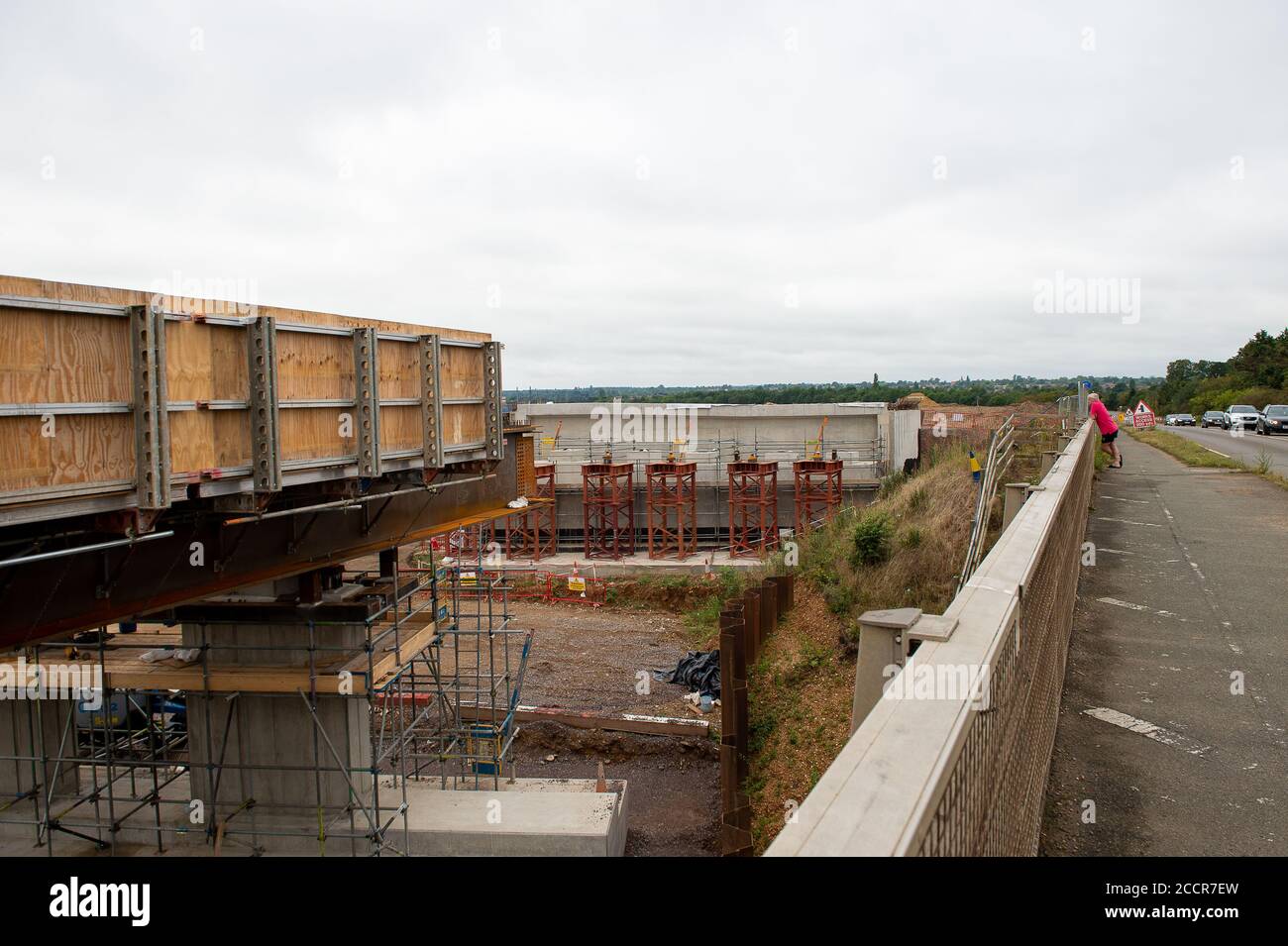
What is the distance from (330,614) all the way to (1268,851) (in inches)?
415

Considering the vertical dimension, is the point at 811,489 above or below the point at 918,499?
below

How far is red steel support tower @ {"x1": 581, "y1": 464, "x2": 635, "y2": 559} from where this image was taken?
144ft

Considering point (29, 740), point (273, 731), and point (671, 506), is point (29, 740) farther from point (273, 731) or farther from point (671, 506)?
point (671, 506)

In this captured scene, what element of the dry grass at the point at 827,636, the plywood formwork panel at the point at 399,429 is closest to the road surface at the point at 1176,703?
the dry grass at the point at 827,636

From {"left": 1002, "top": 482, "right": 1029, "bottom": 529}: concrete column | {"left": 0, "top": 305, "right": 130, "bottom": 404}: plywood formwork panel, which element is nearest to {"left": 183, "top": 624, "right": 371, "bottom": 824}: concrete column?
{"left": 0, "top": 305, "right": 130, "bottom": 404}: plywood formwork panel

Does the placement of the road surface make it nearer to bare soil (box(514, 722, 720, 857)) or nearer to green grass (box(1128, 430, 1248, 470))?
bare soil (box(514, 722, 720, 857))

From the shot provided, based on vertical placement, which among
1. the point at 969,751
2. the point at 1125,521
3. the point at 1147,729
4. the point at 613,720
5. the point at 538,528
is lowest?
the point at 613,720

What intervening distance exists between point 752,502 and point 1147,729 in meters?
37.6

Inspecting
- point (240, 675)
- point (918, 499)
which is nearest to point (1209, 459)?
point (918, 499)

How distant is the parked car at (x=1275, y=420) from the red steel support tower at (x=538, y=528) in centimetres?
3318

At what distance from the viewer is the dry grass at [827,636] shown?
42.6 ft

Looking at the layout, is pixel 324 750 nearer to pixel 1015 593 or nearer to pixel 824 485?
pixel 1015 593

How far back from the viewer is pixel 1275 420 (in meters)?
43.2
